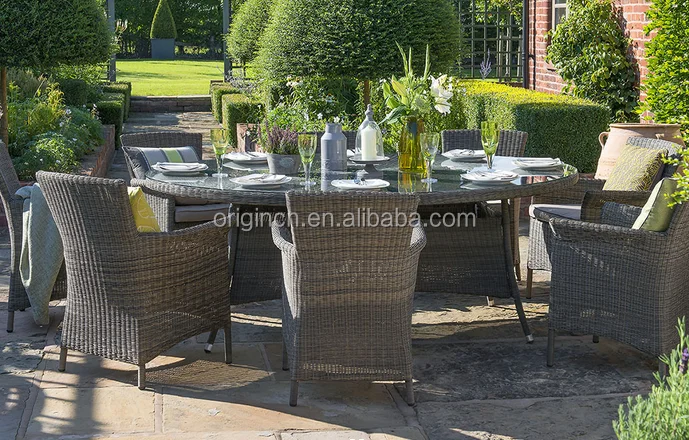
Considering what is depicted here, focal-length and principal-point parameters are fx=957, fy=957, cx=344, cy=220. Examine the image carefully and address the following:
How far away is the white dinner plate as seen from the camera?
4102 mm

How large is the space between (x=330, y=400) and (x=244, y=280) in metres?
1.19

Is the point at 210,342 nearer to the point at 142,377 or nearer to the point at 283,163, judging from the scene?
the point at 142,377

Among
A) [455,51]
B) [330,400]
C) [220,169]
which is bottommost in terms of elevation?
[330,400]

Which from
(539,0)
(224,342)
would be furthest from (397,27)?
(539,0)

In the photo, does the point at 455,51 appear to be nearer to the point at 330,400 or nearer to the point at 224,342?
the point at 224,342

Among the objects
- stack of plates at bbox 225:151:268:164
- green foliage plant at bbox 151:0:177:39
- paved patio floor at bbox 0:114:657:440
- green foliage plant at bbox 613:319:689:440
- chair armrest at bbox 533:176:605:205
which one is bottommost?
paved patio floor at bbox 0:114:657:440

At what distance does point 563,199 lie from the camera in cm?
526

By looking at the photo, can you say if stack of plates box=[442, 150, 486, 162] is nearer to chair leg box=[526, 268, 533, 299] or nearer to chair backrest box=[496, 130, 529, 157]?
chair backrest box=[496, 130, 529, 157]

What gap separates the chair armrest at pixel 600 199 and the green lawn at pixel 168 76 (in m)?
15.8

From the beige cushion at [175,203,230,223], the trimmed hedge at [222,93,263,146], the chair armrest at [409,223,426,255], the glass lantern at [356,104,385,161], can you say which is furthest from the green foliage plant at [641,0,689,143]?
A: the trimmed hedge at [222,93,263,146]

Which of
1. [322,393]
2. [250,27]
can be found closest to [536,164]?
[322,393]

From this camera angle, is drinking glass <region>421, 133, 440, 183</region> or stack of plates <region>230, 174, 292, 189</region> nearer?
stack of plates <region>230, 174, 292, 189</region>

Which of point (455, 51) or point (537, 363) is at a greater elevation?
point (455, 51)

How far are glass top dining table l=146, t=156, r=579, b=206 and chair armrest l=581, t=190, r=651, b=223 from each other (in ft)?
0.40
